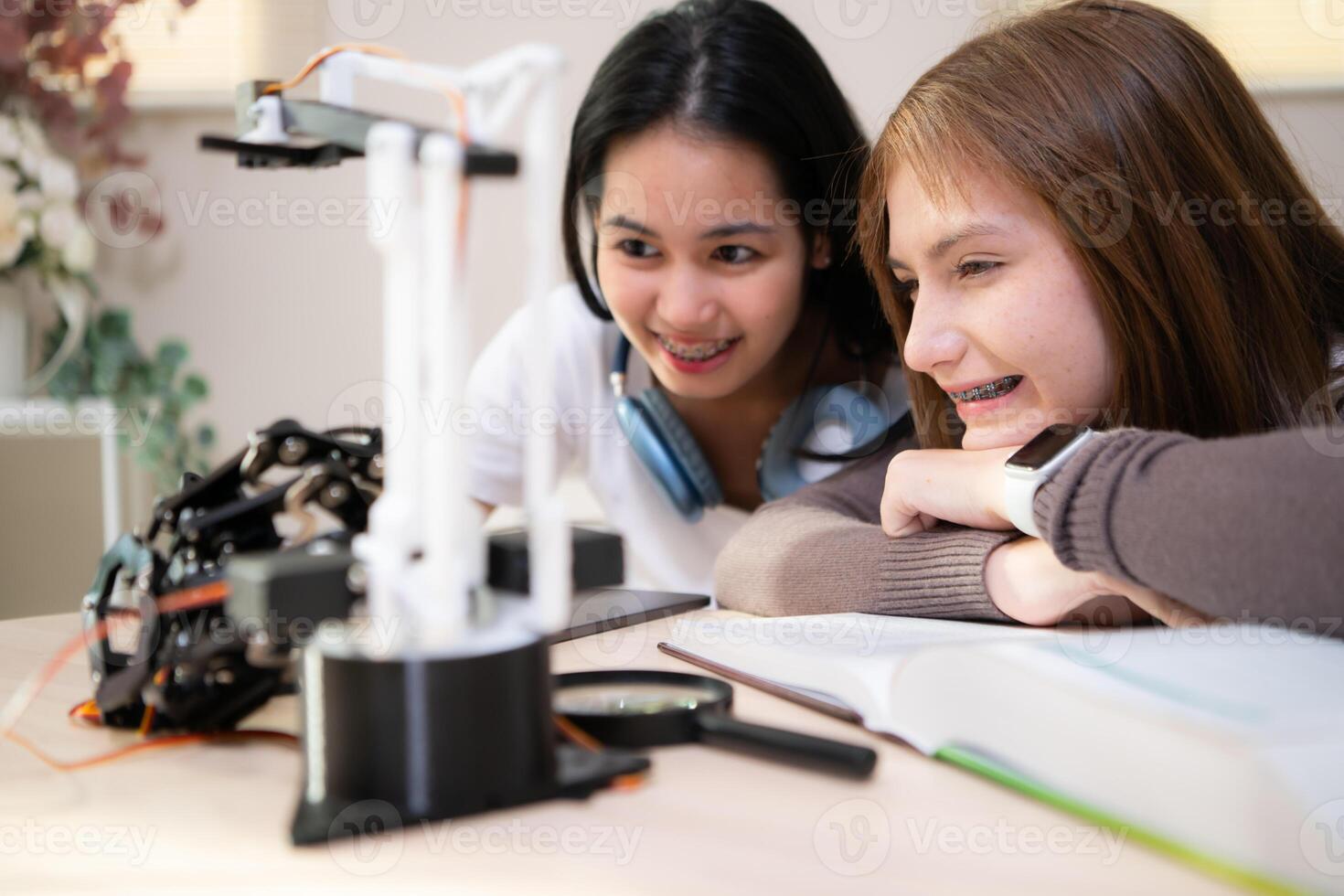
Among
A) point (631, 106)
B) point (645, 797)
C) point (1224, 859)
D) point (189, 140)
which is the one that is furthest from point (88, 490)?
point (1224, 859)

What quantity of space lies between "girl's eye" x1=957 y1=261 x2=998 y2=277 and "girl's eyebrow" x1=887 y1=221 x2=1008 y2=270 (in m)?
0.02

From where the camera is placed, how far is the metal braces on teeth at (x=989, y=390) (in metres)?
1.00

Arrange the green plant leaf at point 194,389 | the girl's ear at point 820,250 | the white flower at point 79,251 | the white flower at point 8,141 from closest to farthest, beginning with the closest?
the girl's ear at point 820,250, the white flower at point 8,141, the white flower at point 79,251, the green plant leaf at point 194,389

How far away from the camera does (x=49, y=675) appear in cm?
69

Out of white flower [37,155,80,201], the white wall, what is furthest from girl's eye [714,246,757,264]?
white flower [37,155,80,201]

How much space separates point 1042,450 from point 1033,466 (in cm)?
2

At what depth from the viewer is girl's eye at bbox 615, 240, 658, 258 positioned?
1.30 meters

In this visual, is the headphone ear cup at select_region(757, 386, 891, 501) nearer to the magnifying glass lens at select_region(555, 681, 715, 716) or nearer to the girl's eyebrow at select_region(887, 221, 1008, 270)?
the girl's eyebrow at select_region(887, 221, 1008, 270)

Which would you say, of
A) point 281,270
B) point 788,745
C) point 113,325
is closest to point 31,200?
point 113,325

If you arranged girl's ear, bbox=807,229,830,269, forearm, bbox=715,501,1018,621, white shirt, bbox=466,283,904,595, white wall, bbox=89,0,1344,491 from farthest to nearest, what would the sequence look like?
white wall, bbox=89,0,1344,491 < white shirt, bbox=466,283,904,595 < girl's ear, bbox=807,229,830,269 < forearm, bbox=715,501,1018,621

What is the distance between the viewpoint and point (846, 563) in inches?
37.1

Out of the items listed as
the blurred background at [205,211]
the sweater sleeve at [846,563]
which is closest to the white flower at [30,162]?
the blurred background at [205,211]

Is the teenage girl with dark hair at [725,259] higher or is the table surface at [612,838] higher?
the teenage girl with dark hair at [725,259]

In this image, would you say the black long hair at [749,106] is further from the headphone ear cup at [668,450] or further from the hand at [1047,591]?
the hand at [1047,591]
